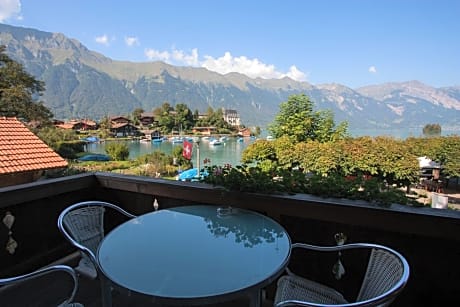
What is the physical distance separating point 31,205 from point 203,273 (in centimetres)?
184

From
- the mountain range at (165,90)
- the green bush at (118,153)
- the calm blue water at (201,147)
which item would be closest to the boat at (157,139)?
the calm blue water at (201,147)

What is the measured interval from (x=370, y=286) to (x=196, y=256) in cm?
76

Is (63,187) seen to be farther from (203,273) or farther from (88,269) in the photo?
(203,273)

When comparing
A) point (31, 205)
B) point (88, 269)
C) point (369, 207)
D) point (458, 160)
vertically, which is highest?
point (369, 207)

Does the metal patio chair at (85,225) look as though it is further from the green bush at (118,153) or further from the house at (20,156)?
the green bush at (118,153)

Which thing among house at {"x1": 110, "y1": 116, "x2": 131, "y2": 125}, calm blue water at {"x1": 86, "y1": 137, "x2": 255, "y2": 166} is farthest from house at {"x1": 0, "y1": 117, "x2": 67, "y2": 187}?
house at {"x1": 110, "y1": 116, "x2": 131, "y2": 125}

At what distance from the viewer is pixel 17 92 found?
15.8 meters

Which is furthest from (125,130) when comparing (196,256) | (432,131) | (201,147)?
(196,256)

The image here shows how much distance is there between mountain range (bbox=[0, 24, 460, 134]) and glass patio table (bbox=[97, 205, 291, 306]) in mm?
48031

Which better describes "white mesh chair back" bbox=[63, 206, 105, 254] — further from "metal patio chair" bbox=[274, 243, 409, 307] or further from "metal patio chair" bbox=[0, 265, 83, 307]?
"metal patio chair" bbox=[274, 243, 409, 307]

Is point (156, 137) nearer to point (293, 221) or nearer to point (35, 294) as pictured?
point (35, 294)

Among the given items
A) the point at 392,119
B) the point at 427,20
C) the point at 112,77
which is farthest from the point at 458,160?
the point at 112,77

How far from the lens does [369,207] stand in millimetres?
1491

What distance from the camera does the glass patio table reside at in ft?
2.97
